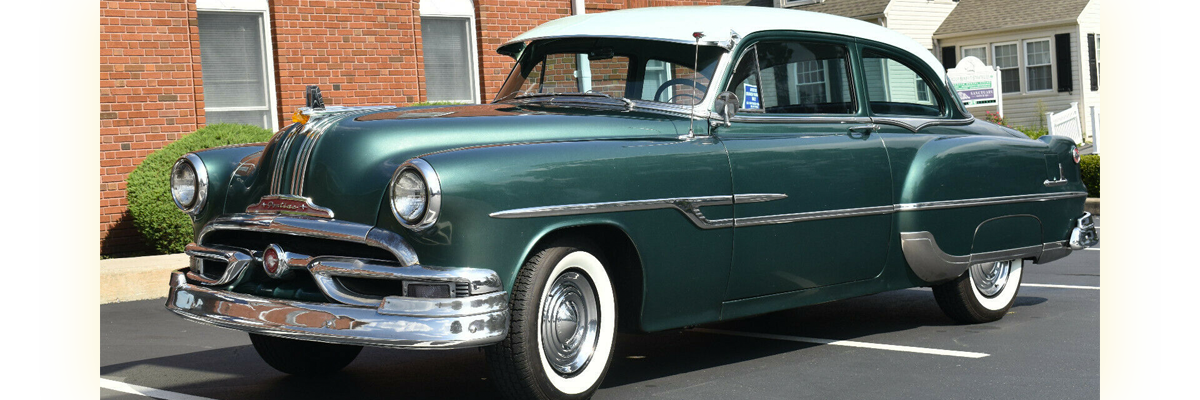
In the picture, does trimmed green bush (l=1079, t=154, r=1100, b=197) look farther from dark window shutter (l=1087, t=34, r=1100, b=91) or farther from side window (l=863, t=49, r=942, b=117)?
dark window shutter (l=1087, t=34, r=1100, b=91)

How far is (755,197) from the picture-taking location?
5230mm

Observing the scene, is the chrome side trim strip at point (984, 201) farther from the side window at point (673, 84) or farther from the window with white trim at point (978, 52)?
the window with white trim at point (978, 52)

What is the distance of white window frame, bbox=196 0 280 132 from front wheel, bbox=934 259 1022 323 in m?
7.86

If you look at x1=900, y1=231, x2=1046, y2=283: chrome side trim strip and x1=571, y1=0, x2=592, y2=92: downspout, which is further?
x1=900, y1=231, x2=1046, y2=283: chrome side trim strip

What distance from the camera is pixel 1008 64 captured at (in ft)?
104

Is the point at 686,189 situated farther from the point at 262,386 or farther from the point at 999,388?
the point at 262,386

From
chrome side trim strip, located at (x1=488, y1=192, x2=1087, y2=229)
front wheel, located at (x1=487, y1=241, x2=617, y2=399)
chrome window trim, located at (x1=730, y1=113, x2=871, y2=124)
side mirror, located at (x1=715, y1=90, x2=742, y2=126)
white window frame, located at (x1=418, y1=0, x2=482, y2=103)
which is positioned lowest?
front wheel, located at (x1=487, y1=241, x2=617, y2=399)

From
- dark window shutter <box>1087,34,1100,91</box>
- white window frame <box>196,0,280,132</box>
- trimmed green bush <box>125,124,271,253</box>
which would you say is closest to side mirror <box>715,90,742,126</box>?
trimmed green bush <box>125,124,271,253</box>

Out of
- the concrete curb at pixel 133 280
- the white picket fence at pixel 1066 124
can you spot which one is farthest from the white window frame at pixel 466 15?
the white picket fence at pixel 1066 124

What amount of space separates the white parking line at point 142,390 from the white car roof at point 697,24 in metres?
2.40

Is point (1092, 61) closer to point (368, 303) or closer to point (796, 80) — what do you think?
point (796, 80)

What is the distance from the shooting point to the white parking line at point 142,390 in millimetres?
5125

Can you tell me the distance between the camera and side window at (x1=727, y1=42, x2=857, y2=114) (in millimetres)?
5566
